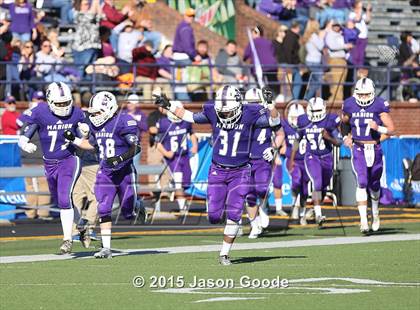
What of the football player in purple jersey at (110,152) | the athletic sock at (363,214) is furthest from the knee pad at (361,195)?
the football player in purple jersey at (110,152)

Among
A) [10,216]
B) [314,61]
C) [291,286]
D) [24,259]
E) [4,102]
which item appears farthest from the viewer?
[314,61]

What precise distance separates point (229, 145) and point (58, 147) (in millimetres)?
2417

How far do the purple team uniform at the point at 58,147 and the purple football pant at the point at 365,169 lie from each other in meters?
4.37

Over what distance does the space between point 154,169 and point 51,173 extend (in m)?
7.34

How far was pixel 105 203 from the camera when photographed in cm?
1563

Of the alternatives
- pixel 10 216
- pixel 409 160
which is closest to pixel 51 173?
pixel 10 216

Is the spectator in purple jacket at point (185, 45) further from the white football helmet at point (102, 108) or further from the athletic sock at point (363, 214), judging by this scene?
the white football helmet at point (102, 108)

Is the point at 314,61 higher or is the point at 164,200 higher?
the point at 314,61

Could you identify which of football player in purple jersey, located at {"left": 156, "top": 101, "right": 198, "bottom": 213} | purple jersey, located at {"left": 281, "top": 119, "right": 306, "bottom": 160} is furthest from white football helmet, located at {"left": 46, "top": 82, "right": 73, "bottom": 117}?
football player in purple jersey, located at {"left": 156, "top": 101, "right": 198, "bottom": 213}

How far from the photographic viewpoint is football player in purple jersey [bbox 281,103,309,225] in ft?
70.9

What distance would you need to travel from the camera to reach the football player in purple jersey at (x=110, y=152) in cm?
1569

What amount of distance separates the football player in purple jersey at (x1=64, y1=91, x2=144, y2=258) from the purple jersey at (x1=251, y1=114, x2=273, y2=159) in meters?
3.11

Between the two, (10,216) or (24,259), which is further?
(10,216)

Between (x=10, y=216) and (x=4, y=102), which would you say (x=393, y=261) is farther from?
(x=4, y=102)
